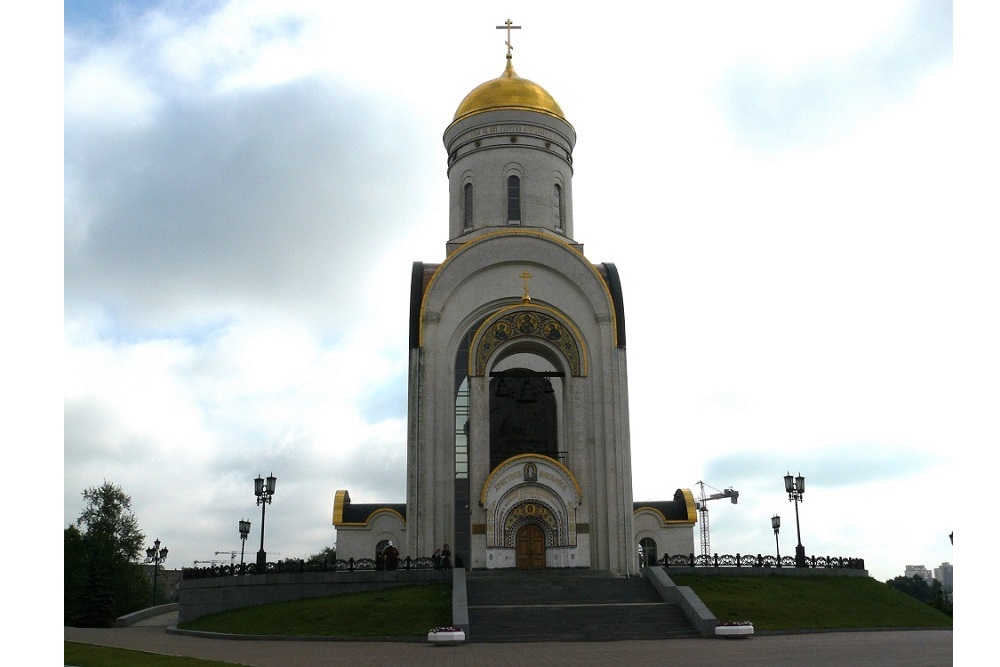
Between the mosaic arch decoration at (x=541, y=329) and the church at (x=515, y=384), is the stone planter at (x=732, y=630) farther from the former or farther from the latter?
the mosaic arch decoration at (x=541, y=329)

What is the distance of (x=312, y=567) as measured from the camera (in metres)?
19.7

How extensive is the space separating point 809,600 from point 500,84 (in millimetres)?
15903

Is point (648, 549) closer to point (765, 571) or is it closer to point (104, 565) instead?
point (765, 571)

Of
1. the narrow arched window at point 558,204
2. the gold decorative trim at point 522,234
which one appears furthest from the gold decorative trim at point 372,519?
the narrow arched window at point 558,204

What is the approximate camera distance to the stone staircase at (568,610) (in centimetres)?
1498

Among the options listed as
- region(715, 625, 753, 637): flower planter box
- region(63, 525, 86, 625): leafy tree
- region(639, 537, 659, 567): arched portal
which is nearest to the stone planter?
region(715, 625, 753, 637): flower planter box

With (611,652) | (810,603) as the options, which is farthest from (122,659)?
(810,603)

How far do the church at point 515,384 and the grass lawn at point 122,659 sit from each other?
32.3 feet

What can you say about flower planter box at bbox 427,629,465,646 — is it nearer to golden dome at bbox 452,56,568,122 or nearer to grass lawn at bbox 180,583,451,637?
grass lawn at bbox 180,583,451,637

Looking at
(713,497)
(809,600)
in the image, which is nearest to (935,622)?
(809,600)

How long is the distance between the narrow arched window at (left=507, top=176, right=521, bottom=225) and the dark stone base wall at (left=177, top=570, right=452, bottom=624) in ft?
34.5

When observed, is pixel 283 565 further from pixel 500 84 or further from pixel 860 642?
pixel 500 84

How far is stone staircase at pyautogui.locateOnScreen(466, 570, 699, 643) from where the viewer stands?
49.1ft
